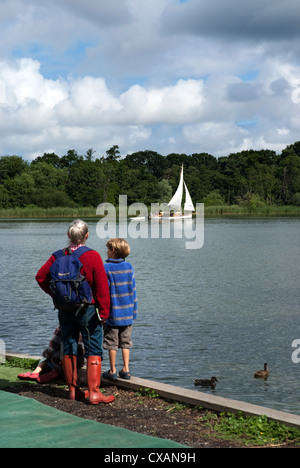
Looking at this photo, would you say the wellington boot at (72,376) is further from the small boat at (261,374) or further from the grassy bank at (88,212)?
the grassy bank at (88,212)

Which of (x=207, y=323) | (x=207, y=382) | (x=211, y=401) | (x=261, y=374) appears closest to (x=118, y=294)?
(x=211, y=401)

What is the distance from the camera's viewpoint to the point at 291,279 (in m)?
21.7

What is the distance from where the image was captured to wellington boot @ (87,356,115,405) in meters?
6.38

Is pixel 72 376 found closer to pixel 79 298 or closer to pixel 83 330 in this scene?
pixel 83 330

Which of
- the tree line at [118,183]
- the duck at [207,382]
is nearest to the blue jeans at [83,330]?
the duck at [207,382]

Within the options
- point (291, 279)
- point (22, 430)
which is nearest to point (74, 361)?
point (22, 430)

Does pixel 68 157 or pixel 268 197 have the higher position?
pixel 68 157

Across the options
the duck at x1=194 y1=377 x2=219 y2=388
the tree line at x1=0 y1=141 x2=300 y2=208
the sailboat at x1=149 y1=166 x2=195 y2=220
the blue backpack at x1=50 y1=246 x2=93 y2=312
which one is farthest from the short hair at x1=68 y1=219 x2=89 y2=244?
the tree line at x1=0 y1=141 x2=300 y2=208

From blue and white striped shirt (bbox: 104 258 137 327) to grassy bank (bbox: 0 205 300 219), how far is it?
86696 mm

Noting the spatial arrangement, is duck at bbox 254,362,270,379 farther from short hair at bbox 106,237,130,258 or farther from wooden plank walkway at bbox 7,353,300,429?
short hair at bbox 106,237,130,258

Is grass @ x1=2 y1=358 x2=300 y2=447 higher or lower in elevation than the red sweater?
lower

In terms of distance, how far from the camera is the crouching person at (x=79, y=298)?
20.4 feet

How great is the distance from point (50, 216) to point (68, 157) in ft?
128
